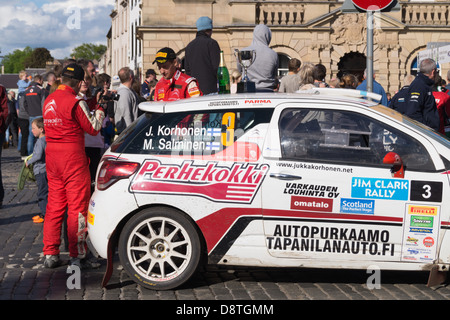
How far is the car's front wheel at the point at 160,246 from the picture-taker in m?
6.95

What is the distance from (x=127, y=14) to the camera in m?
63.2

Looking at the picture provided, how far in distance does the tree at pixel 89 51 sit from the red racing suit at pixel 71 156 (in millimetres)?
150503

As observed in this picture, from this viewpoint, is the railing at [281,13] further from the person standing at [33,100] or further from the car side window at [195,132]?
the car side window at [195,132]

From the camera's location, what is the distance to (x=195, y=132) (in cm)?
713

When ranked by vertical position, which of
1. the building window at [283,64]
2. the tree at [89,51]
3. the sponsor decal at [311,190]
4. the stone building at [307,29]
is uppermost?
the tree at [89,51]

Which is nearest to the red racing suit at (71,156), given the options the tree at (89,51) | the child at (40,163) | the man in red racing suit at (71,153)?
the man in red racing suit at (71,153)

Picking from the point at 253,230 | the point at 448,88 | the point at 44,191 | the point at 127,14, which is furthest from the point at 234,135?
the point at 127,14

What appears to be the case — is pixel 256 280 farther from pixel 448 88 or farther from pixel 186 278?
pixel 448 88

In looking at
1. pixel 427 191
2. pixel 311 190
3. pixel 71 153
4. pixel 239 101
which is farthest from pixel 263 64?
pixel 427 191

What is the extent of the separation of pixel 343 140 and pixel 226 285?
Result: 1700 millimetres

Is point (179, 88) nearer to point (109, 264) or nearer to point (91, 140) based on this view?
point (91, 140)

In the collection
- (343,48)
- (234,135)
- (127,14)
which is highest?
(127,14)

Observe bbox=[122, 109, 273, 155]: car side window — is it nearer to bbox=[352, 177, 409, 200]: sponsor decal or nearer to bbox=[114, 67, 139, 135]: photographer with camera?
bbox=[352, 177, 409, 200]: sponsor decal
